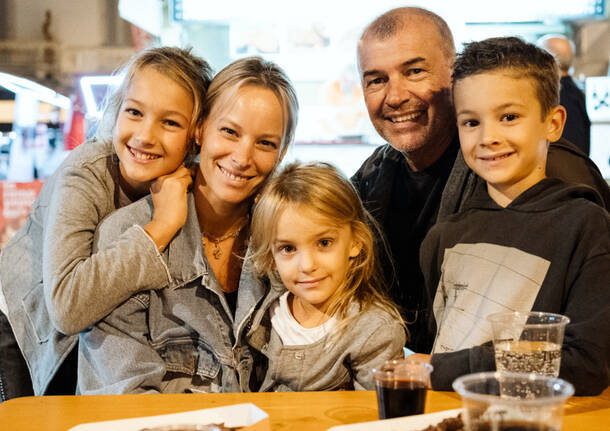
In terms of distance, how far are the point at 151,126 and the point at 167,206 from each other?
310mm

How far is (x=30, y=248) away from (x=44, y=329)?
33cm

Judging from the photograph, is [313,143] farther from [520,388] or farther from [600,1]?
[520,388]

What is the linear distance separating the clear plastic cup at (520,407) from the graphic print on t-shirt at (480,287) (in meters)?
0.61

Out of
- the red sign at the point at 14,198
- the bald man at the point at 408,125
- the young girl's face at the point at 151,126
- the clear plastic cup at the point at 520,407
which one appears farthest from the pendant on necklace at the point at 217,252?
the red sign at the point at 14,198

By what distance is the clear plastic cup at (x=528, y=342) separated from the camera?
4.22 feet

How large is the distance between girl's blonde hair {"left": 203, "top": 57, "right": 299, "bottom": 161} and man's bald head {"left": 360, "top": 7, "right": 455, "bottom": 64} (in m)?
0.61

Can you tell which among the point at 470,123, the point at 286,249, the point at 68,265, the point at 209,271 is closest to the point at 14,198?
the point at 68,265

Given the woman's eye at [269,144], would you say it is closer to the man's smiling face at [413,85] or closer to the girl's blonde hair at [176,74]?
the girl's blonde hair at [176,74]

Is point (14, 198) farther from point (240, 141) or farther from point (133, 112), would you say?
point (240, 141)

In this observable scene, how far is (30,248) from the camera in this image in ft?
7.80

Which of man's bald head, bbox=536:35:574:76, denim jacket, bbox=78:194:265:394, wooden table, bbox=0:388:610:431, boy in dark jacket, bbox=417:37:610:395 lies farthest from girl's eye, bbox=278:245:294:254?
man's bald head, bbox=536:35:574:76

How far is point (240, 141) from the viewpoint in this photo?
216 cm

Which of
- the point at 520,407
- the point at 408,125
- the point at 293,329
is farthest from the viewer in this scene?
the point at 408,125

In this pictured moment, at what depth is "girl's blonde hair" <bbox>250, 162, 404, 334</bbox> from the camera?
194 centimetres
